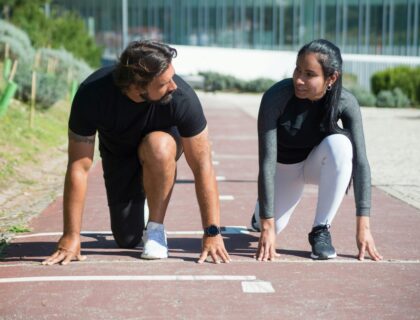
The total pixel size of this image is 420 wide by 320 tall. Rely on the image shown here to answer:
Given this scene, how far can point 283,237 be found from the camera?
7.06 meters

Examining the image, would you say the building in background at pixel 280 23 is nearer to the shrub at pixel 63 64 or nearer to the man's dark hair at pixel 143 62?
the shrub at pixel 63 64

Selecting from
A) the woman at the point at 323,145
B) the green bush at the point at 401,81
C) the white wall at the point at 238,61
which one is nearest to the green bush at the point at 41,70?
the woman at the point at 323,145

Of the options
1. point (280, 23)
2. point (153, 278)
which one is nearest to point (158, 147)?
point (153, 278)

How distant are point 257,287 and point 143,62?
59.9 inches

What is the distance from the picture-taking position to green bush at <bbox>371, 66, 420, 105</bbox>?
35094 mm

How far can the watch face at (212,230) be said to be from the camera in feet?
19.5

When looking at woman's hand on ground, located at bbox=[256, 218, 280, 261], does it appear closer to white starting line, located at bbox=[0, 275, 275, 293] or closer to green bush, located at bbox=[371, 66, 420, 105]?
white starting line, located at bbox=[0, 275, 275, 293]

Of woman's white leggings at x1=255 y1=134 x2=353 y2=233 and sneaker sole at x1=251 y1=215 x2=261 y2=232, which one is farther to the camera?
sneaker sole at x1=251 y1=215 x2=261 y2=232

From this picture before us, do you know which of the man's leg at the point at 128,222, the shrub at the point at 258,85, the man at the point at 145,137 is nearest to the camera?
the man at the point at 145,137

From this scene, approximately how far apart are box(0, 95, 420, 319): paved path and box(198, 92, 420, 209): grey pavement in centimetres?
238

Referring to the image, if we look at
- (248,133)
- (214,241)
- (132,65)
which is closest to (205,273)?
(214,241)

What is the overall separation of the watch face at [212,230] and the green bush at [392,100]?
93.1ft

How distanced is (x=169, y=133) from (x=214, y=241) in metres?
0.78

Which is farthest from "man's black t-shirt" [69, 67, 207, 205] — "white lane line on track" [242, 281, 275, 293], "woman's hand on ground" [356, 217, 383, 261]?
"woman's hand on ground" [356, 217, 383, 261]
